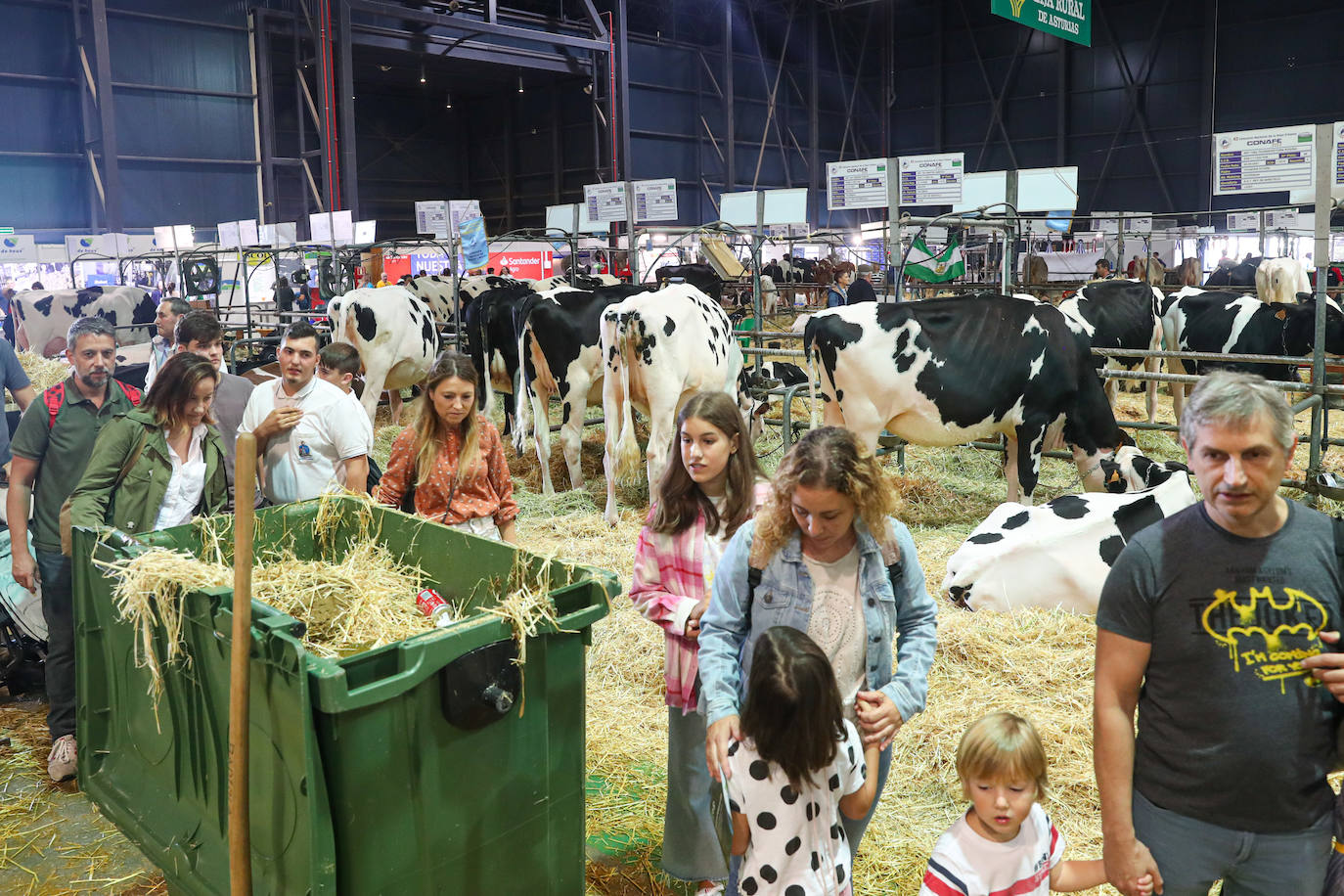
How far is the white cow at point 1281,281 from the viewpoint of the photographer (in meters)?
12.7

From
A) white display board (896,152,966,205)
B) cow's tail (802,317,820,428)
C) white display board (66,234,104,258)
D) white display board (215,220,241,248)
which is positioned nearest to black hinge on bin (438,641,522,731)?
cow's tail (802,317,820,428)

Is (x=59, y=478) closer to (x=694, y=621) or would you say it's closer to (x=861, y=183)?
(x=694, y=621)

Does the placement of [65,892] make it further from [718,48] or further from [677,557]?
[718,48]

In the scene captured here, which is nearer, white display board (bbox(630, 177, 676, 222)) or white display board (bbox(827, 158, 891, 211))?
white display board (bbox(827, 158, 891, 211))

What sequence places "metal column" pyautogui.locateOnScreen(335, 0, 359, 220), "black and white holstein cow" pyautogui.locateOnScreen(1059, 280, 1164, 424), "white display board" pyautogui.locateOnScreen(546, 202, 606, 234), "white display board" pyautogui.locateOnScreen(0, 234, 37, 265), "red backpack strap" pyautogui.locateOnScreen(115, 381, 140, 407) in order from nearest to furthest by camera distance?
"red backpack strap" pyautogui.locateOnScreen(115, 381, 140, 407) < "black and white holstein cow" pyautogui.locateOnScreen(1059, 280, 1164, 424) < "white display board" pyautogui.locateOnScreen(546, 202, 606, 234) < "white display board" pyautogui.locateOnScreen(0, 234, 37, 265) < "metal column" pyautogui.locateOnScreen(335, 0, 359, 220)

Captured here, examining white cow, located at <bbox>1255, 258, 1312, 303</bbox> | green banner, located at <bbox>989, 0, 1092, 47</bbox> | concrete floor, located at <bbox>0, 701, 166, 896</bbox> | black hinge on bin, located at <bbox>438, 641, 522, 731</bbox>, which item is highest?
green banner, located at <bbox>989, 0, 1092, 47</bbox>

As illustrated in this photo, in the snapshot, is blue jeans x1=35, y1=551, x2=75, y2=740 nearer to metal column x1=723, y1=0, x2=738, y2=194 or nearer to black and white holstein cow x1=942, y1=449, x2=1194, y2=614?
black and white holstein cow x1=942, y1=449, x2=1194, y2=614

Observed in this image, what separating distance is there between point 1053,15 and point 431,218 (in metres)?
8.06

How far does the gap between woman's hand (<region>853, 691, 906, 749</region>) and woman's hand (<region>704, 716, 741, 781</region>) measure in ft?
0.94

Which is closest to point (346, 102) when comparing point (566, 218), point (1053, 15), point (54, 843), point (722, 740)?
point (566, 218)

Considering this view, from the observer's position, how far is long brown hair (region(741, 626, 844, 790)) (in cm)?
223

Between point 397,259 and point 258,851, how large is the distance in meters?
20.1

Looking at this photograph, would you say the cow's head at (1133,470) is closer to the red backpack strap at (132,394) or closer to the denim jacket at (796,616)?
the denim jacket at (796,616)

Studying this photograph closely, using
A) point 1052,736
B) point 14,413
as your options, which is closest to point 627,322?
point 14,413
